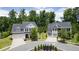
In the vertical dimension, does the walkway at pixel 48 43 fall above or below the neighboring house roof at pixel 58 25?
below

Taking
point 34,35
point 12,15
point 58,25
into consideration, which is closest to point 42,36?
point 34,35

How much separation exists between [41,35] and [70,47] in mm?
315

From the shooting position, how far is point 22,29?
2.55m

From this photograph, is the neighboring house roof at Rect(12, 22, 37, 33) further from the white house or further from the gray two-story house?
the white house

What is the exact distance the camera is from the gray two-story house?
2.54 metres

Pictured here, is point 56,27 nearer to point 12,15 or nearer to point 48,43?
point 48,43

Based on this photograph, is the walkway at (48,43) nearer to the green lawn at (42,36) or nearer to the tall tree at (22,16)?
the green lawn at (42,36)

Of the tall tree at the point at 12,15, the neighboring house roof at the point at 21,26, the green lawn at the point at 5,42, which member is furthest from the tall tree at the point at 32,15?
the green lawn at the point at 5,42

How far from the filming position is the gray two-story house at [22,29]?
8.33 feet

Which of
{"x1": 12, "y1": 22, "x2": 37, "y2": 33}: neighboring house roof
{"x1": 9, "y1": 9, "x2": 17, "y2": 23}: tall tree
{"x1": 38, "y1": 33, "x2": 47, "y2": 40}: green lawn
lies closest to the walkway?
{"x1": 38, "y1": 33, "x2": 47, "y2": 40}: green lawn
